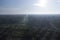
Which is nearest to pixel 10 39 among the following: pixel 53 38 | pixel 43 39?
pixel 43 39

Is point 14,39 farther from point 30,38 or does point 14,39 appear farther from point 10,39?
point 30,38

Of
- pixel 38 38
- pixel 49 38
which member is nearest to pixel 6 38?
pixel 38 38

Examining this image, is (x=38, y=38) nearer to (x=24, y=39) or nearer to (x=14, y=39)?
→ (x=24, y=39)

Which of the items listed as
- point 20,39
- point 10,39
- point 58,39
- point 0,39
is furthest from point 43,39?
point 0,39

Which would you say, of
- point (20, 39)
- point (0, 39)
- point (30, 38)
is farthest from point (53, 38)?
point (0, 39)

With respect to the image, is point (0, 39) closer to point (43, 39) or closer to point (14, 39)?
point (14, 39)

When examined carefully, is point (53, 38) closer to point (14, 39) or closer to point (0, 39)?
point (14, 39)
